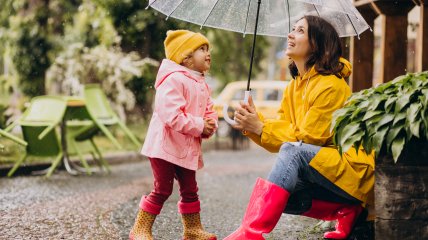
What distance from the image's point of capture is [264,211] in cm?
409

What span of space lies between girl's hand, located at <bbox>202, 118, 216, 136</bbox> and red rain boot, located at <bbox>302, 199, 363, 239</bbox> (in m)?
0.76

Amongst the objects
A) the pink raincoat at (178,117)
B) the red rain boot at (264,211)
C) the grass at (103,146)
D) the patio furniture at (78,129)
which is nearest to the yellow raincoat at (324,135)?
the red rain boot at (264,211)

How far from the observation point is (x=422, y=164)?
12.0 feet

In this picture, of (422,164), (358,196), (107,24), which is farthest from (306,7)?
(107,24)

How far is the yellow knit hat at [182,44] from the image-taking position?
184 inches

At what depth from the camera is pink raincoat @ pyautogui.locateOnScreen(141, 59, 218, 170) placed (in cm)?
445

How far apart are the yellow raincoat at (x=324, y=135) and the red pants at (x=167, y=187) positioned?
2.02 ft

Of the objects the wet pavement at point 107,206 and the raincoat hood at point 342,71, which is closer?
the raincoat hood at point 342,71

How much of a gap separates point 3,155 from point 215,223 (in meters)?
6.20

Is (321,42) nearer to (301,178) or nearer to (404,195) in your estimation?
(301,178)

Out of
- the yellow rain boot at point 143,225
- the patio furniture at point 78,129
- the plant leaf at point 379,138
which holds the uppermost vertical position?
the plant leaf at point 379,138

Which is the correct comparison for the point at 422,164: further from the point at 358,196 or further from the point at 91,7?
the point at 91,7

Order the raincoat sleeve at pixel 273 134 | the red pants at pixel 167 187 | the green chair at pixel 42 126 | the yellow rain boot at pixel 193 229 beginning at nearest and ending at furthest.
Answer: the raincoat sleeve at pixel 273 134, the red pants at pixel 167 187, the yellow rain boot at pixel 193 229, the green chair at pixel 42 126

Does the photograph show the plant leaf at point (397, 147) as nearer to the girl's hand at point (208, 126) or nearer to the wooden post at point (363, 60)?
the girl's hand at point (208, 126)
